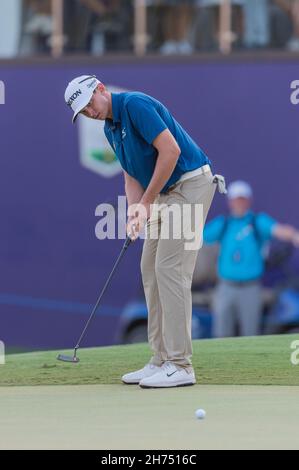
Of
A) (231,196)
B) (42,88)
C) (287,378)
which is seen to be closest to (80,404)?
(287,378)

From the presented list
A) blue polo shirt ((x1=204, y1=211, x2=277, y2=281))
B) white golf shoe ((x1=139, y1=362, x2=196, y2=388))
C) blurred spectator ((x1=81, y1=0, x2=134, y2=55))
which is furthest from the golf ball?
blurred spectator ((x1=81, y1=0, x2=134, y2=55))

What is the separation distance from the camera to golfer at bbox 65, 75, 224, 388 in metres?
7.18

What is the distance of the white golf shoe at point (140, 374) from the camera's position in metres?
7.59

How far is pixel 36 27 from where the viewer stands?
14734 mm

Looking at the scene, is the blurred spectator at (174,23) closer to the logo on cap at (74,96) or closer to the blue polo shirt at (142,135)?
the blue polo shirt at (142,135)

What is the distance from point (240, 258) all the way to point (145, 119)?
254 inches

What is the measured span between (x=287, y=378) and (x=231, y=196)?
236 inches

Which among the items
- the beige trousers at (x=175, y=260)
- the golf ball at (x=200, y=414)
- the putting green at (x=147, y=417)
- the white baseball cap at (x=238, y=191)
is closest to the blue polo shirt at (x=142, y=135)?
the beige trousers at (x=175, y=260)

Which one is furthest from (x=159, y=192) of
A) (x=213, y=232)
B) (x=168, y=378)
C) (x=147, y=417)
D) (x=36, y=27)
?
(x=36, y=27)

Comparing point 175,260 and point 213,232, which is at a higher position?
point 213,232

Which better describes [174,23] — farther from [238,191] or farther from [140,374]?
[140,374]

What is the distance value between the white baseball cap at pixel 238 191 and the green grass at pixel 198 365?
14.1 feet

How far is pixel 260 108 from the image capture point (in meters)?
14.1
